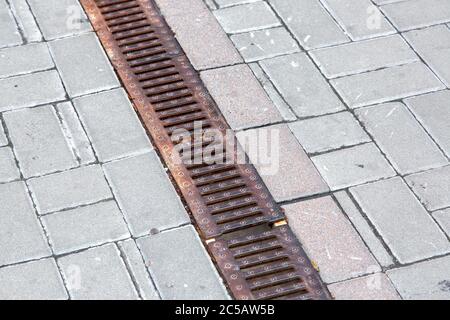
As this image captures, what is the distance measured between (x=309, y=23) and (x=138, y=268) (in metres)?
1.91

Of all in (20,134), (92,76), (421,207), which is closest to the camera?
(421,207)

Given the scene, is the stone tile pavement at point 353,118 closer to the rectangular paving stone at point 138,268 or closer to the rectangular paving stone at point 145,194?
the rectangular paving stone at point 145,194

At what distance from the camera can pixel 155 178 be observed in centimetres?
379

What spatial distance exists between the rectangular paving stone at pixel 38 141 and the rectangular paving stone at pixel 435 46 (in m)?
1.93

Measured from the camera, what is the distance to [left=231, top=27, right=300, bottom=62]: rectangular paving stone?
177 inches

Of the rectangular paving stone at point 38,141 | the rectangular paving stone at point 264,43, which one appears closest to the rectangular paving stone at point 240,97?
the rectangular paving stone at point 264,43

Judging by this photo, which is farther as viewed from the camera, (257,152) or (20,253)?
(257,152)

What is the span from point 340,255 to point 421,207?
468mm

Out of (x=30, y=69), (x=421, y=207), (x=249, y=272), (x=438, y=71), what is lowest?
(x=30, y=69)

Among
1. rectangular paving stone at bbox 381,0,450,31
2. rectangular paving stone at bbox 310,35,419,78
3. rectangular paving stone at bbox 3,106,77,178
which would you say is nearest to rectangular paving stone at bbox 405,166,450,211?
rectangular paving stone at bbox 310,35,419,78

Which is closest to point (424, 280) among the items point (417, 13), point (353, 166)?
point (353, 166)

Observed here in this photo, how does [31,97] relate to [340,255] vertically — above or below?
below
